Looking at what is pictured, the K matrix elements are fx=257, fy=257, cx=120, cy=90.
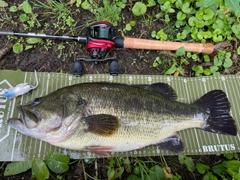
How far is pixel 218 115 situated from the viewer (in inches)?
137

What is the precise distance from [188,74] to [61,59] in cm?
201

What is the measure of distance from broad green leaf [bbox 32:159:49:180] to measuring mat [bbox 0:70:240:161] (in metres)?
0.25

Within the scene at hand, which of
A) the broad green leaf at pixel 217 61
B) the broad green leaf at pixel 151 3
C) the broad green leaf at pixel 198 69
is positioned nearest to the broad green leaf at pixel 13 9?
the broad green leaf at pixel 151 3

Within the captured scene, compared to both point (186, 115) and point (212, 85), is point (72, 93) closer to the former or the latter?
point (186, 115)

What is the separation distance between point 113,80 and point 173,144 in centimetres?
127

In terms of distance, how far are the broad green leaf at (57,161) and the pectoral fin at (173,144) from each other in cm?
124

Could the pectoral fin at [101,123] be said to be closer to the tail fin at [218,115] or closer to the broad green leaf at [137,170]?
the broad green leaf at [137,170]

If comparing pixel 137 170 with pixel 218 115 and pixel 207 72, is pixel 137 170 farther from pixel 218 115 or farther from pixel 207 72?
pixel 207 72

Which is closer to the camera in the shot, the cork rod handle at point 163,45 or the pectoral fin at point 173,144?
the pectoral fin at point 173,144

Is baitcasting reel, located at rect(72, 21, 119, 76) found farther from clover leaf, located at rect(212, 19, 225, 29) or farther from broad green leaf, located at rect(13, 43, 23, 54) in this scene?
clover leaf, located at rect(212, 19, 225, 29)

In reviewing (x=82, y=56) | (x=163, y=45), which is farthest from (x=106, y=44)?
(x=163, y=45)

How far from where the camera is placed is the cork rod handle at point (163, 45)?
3.87 m

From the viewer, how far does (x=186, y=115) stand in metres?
3.35

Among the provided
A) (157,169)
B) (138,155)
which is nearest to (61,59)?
(138,155)
